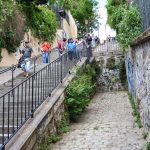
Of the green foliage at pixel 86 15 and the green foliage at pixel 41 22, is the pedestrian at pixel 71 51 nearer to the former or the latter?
the green foliage at pixel 41 22

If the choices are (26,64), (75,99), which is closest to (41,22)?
(26,64)

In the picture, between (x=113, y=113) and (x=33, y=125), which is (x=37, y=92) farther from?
(x=113, y=113)

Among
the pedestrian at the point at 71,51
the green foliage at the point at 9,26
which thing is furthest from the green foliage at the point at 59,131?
the green foliage at the point at 9,26

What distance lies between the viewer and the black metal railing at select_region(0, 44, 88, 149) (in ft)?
28.8

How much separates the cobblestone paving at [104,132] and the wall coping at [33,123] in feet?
3.01

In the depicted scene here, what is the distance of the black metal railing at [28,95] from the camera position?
8.79 meters

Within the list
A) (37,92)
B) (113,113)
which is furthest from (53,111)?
(113,113)

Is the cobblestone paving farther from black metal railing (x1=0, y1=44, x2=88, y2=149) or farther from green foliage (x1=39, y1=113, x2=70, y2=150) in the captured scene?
black metal railing (x1=0, y1=44, x2=88, y2=149)

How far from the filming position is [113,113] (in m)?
15.4

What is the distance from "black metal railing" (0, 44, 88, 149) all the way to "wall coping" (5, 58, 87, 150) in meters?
0.11

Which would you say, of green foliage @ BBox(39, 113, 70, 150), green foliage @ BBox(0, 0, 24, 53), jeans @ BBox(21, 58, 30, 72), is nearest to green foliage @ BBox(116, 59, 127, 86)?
green foliage @ BBox(0, 0, 24, 53)

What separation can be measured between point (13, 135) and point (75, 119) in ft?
18.8

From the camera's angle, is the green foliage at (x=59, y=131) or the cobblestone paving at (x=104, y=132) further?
the cobblestone paving at (x=104, y=132)

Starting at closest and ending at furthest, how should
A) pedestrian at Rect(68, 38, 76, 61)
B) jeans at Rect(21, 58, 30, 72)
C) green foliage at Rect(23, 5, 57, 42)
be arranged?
jeans at Rect(21, 58, 30, 72), pedestrian at Rect(68, 38, 76, 61), green foliage at Rect(23, 5, 57, 42)
